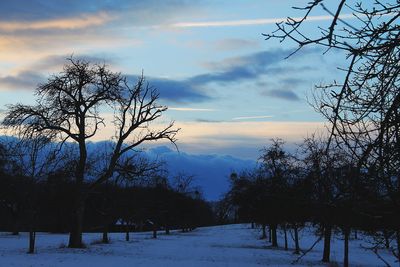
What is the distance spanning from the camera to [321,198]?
4738 mm

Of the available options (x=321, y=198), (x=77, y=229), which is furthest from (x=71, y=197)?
(x=321, y=198)

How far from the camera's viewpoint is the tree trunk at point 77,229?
3519cm

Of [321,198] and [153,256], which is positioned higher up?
→ [321,198]

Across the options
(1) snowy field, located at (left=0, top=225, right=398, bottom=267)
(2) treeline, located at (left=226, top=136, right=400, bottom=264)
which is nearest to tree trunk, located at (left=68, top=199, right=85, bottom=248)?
(1) snowy field, located at (left=0, top=225, right=398, bottom=267)

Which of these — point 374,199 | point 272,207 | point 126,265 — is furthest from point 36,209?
point 374,199

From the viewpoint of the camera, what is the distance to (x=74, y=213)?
36.7 m

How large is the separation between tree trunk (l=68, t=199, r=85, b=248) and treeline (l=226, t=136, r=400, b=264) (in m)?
12.4

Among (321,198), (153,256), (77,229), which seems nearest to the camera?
(321,198)

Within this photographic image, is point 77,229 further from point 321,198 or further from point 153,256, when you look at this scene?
point 321,198

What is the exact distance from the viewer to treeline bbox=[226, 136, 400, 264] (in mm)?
3660

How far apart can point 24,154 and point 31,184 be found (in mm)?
2786

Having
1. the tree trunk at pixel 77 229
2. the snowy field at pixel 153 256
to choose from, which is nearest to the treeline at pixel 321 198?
the snowy field at pixel 153 256

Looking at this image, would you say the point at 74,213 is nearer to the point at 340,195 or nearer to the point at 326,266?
the point at 326,266

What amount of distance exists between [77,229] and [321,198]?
107ft
